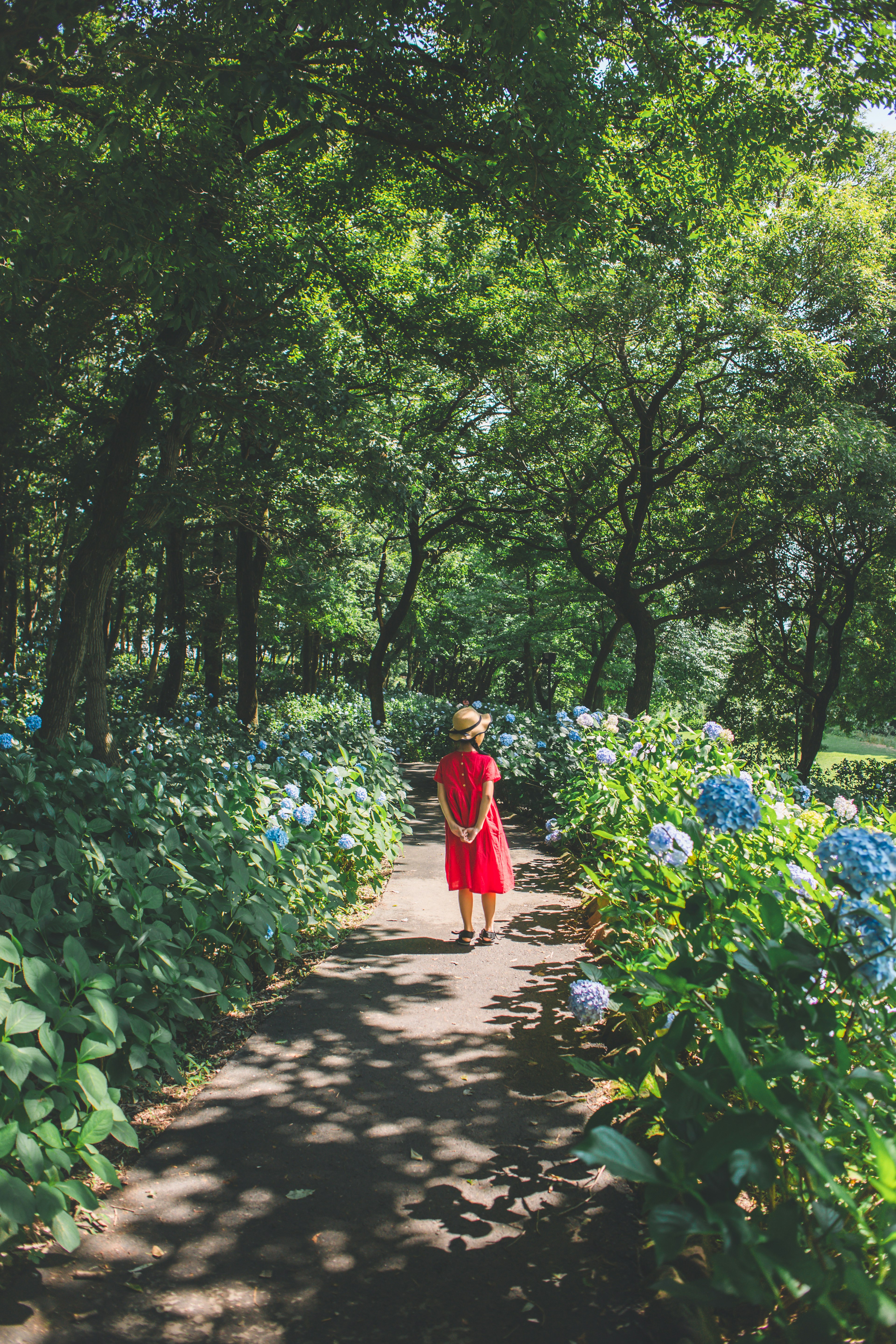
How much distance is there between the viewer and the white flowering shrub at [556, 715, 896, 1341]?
142cm

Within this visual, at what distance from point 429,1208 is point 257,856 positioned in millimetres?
1908

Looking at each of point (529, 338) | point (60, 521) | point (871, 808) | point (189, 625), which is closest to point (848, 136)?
point (871, 808)

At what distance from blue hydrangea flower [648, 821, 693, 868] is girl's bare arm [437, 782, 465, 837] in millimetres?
2749

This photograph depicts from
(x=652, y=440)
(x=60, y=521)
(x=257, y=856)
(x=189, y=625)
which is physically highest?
(x=652, y=440)

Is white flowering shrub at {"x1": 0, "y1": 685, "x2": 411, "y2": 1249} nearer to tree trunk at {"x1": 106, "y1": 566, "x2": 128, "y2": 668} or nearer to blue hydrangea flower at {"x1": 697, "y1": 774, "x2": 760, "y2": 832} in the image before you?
blue hydrangea flower at {"x1": 697, "y1": 774, "x2": 760, "y2": 832}

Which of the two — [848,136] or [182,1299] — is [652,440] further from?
[182,1299]

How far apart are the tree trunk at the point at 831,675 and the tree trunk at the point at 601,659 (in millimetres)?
4376

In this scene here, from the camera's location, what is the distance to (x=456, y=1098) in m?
3.40

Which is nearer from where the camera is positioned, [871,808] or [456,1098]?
[456,1098]

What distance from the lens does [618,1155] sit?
55.5 inches

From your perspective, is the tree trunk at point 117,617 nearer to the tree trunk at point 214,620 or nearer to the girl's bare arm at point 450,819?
the tree trunk at point 214,620

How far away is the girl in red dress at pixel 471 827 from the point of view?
18.4ft

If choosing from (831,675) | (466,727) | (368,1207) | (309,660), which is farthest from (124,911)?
(309,660)

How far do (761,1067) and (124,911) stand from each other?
2.20m
